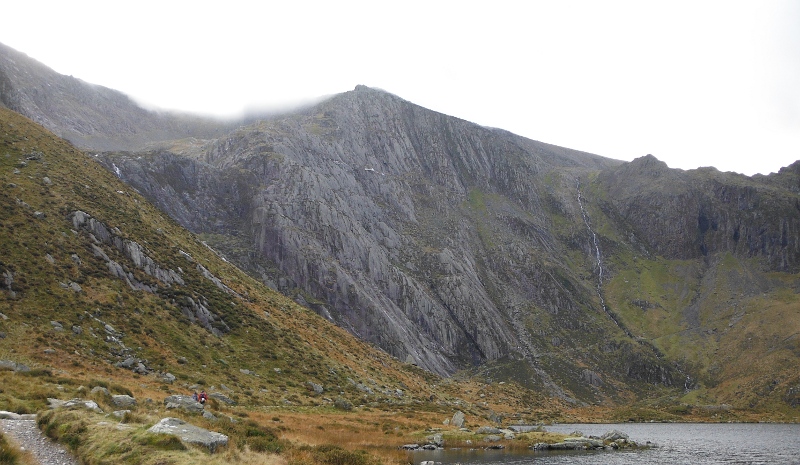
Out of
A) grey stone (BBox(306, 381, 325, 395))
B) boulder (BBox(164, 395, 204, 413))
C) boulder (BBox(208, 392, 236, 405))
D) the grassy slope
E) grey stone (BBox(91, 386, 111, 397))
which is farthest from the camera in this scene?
grey stone (BBox(306, 381, 325, 395))

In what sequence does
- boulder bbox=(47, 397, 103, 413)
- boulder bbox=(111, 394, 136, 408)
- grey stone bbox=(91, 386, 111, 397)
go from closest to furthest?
1. boulder bbox=(47, 397, 103, 413)
2. boulder bbox=(111, 394, 136, 408)
3. grey stone bbox=(91, 386, 111, 397)

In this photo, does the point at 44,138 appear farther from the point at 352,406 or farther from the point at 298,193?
the point at 298,193

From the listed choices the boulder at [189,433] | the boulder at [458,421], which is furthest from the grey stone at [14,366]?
the boulder at [458,421]

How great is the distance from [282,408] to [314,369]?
21.5 meters

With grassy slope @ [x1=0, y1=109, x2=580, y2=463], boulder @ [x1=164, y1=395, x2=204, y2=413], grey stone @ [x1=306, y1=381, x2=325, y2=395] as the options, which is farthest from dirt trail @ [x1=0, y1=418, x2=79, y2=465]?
grey stone @ [x1=306, y1=381, x2=325, y2=395]

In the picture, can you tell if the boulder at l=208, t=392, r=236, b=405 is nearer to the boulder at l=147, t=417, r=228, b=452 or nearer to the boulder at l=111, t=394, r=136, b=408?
the boulder at l=111, t=394, r=136, b=408

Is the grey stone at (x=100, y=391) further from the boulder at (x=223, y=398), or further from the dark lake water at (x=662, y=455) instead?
the dark lake water at (x=662, y=455)

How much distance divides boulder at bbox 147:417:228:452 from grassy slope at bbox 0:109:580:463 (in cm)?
98

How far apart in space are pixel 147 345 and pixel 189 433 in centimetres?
4155

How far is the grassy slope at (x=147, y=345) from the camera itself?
30.2 metres

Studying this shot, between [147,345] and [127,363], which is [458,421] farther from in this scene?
[127,363]

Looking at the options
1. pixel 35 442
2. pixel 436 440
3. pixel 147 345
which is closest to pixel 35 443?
pixel 35 442

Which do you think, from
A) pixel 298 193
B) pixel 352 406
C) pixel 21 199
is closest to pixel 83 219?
pixel 21 199

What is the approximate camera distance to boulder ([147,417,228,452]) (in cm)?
2241
